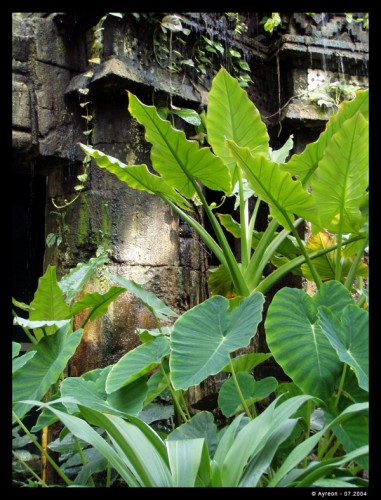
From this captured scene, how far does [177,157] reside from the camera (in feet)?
8.08

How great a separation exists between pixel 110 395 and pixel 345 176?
3.93 feet

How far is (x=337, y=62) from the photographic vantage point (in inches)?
178

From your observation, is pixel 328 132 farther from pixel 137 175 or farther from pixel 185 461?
pixel 185 461

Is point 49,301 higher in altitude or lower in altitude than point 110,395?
higher

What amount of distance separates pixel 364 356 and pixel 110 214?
205cm

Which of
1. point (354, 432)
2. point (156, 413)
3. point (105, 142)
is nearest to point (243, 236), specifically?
point (156, 413)

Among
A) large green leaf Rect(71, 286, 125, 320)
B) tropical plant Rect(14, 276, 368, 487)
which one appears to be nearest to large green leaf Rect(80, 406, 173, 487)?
tropical plant Rect(14, 276, 368, 487)

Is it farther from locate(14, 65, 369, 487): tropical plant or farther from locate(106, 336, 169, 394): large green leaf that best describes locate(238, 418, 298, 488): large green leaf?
locate(106, 336, 169, 394): large green leaf

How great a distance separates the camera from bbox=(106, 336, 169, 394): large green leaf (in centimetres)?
197

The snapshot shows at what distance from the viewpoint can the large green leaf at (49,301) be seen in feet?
7.96

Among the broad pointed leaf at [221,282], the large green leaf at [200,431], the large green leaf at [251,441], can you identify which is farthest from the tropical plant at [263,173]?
the large green leaf at [251,441]

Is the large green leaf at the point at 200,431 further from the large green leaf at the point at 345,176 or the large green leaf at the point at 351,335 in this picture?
the large green leaf at the point at 345,176
